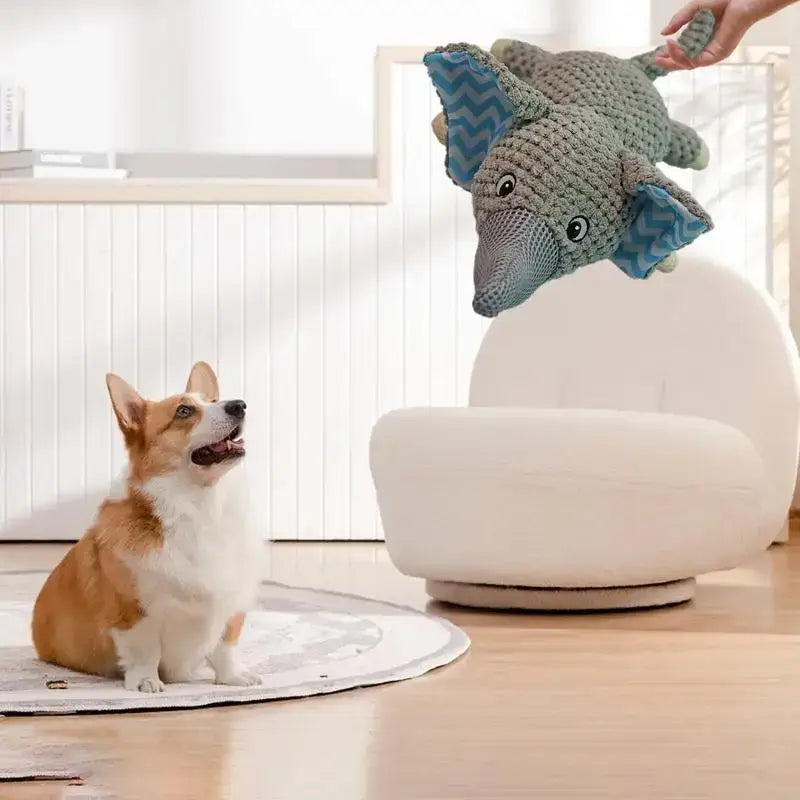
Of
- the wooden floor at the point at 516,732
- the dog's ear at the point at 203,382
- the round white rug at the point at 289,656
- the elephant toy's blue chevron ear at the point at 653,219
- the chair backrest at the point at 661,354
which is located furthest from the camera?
the chair backrest at the point at 661,354

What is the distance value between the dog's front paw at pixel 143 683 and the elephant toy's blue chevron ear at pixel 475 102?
1322 millimetres

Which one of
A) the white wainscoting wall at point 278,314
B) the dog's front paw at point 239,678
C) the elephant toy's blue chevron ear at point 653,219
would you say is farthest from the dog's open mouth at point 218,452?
the white wainscoting wall at point 278,314

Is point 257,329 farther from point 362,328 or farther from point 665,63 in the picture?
point 665,63

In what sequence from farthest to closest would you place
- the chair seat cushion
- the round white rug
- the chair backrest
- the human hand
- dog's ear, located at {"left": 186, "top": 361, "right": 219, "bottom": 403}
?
the chair backrest < the chair seat cushion < dog's ear, located at {"left": 186, "top": 361, "right": 219, "bottom": 403} < the round white rug < the human hand

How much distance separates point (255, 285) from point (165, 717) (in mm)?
2453

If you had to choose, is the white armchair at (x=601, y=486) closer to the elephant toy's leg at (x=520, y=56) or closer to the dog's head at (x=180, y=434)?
the dog's head at (x=180, y=434)

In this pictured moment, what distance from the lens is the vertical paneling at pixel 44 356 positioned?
14.4 feet

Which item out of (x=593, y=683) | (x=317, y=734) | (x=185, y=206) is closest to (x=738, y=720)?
(x=593, y=683)

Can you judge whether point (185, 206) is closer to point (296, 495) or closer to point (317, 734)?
point (296, 495)

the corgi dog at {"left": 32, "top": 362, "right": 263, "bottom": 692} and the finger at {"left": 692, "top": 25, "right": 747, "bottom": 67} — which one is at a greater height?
the finger at {"left": 692, "top": 25, "right": 747, "bottom": 67}

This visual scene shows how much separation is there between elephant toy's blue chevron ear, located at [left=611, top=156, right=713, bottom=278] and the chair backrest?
2.26 metres

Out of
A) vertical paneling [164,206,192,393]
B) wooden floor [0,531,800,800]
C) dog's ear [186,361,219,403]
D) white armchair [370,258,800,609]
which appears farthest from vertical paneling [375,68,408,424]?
dog's ear [186,361,219,403]

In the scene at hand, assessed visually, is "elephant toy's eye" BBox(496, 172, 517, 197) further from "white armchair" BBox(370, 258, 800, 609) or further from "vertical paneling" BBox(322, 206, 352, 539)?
"vertical paneling" BBox(322, 206, 352, 539)

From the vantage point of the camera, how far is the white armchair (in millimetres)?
3053
